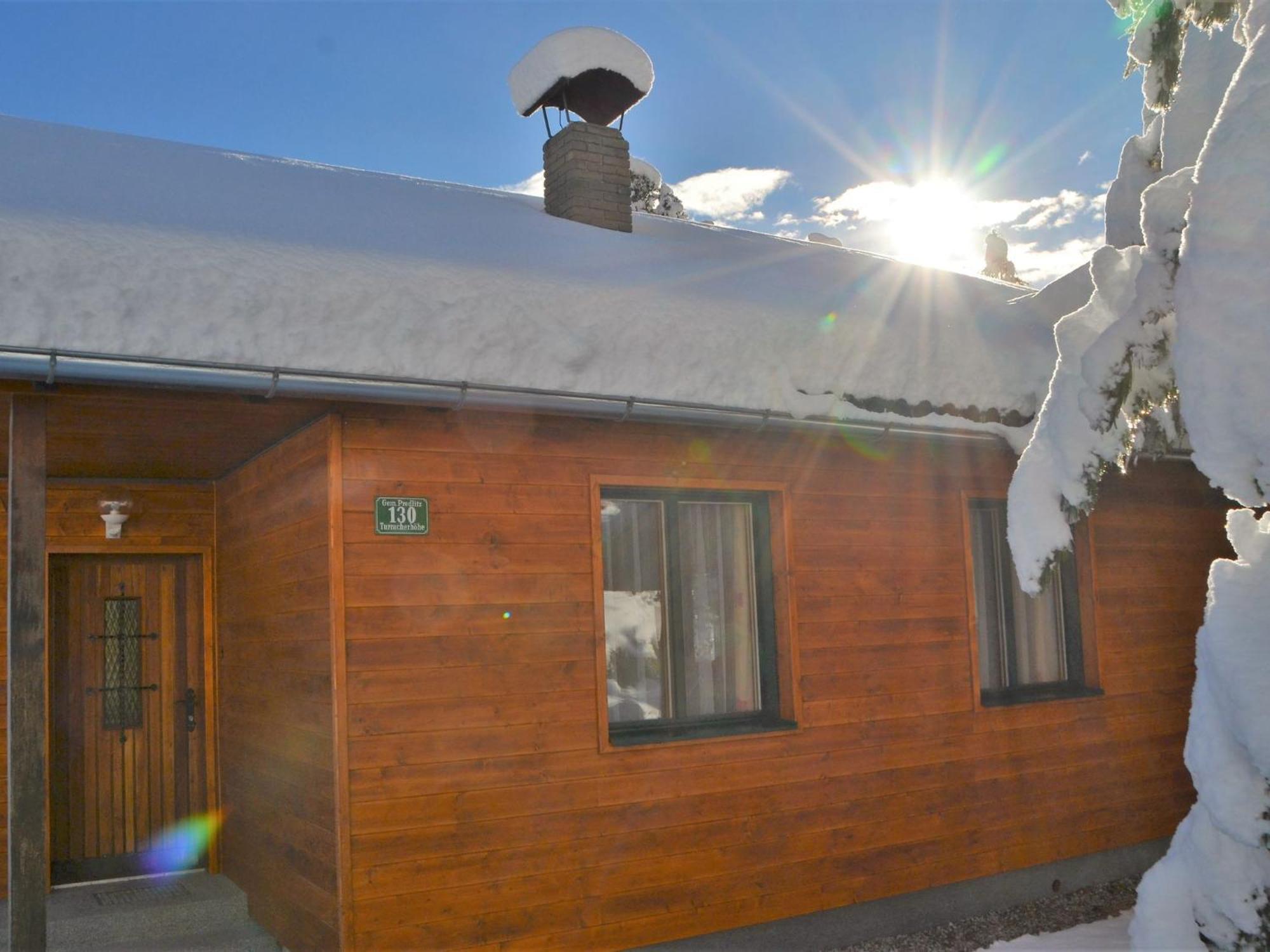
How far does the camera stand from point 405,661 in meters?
5.34

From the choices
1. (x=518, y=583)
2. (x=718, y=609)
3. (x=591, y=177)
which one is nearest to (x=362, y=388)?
(x=518, y=583)

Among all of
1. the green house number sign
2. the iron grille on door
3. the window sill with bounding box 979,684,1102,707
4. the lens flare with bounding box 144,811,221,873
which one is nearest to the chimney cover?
the green house number sign

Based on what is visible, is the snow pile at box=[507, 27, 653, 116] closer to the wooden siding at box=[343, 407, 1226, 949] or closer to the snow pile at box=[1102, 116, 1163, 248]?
the wooden siding at box=[343, 407, 1226, 949]

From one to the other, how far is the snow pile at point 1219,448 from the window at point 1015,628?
3364mm

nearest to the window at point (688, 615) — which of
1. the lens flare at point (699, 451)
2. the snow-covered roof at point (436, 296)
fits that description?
the lens flare at point (699, 451)

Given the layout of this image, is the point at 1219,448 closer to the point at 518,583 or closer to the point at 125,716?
the point at 518,583

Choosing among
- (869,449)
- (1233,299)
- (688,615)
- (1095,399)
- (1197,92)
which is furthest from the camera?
(869,449)

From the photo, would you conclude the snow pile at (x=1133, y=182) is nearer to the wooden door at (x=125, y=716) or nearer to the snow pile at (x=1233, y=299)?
the snow pile at (x=1233, y=299)

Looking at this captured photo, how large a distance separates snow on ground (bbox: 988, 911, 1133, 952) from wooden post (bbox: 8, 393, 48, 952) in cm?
479

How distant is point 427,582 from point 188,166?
10.4 ft

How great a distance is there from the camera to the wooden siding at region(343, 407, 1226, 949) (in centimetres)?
532

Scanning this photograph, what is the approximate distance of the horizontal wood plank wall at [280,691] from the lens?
5.43 metres

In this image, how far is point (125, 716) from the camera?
8062 millimetres

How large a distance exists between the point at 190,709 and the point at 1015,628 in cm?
581
